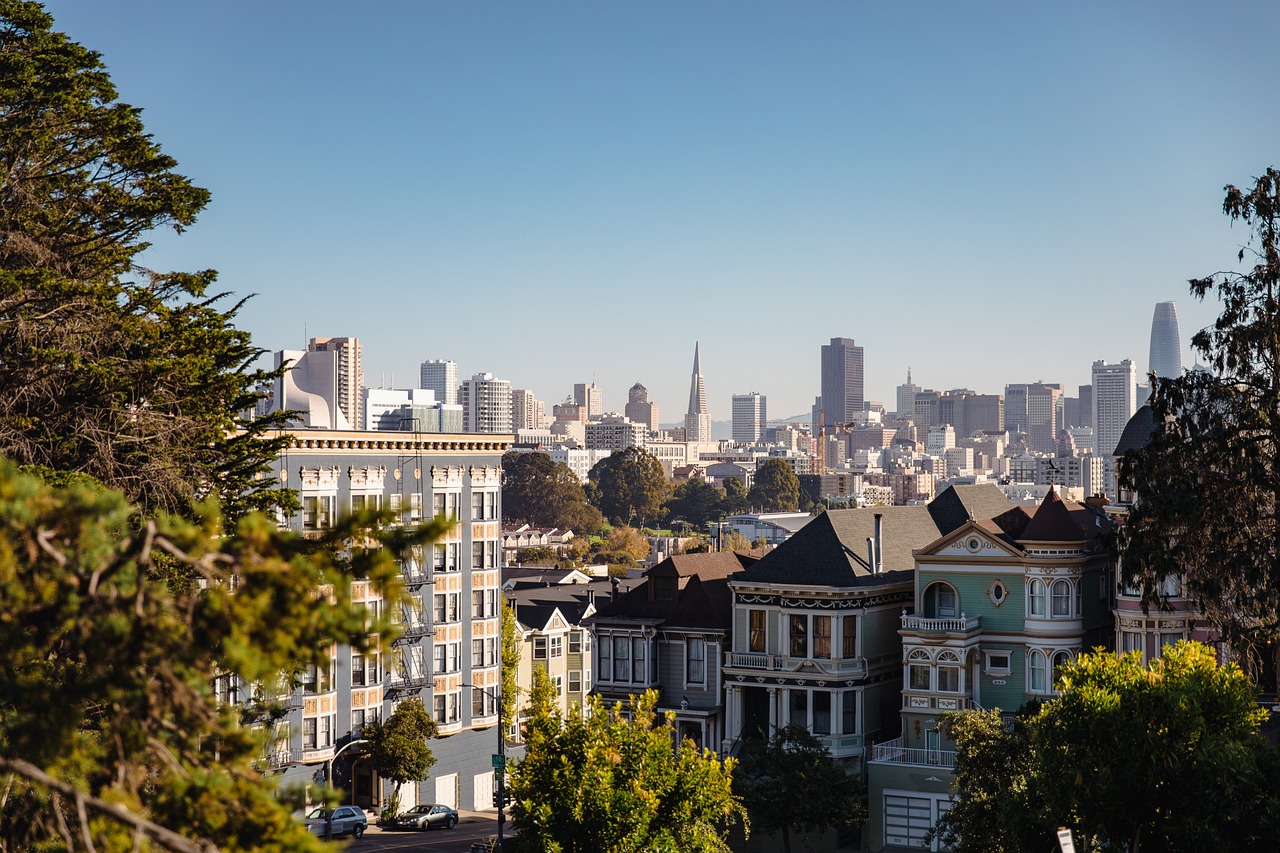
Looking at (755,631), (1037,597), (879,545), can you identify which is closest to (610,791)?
(755,631)

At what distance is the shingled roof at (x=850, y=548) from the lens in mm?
52719

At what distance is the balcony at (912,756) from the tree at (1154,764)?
22558 mm

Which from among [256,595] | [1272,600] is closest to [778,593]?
[1272,600]

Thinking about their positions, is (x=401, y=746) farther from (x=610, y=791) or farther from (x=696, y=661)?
(x=610, y=791)

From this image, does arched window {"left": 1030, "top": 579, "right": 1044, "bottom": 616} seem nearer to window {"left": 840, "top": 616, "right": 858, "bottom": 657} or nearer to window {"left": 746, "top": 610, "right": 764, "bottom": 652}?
window {"left": 840, "top": 616, "right": 858, "bottom": 657}

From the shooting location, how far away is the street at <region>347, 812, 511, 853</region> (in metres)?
55.3

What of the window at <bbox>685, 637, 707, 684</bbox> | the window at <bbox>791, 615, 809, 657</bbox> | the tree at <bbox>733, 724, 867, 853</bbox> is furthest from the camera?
the window at <bbox>685, 637, 707, 684</bbox>

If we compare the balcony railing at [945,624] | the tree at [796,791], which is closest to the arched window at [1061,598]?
the balcony railing at [945,624]

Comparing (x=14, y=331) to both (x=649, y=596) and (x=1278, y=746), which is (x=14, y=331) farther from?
(x=649, y=596)

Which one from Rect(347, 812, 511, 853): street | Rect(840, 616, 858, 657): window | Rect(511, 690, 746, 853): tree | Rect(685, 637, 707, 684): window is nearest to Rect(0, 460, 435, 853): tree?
Rect(511, 690, 746, 853): tree

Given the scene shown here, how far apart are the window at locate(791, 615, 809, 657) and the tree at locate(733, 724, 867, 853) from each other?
4.90 m

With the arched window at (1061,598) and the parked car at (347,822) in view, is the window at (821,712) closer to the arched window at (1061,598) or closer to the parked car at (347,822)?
the arched window at (1061,598)

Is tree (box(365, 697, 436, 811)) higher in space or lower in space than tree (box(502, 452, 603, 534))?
lower

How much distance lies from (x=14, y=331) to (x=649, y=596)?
3413cm
